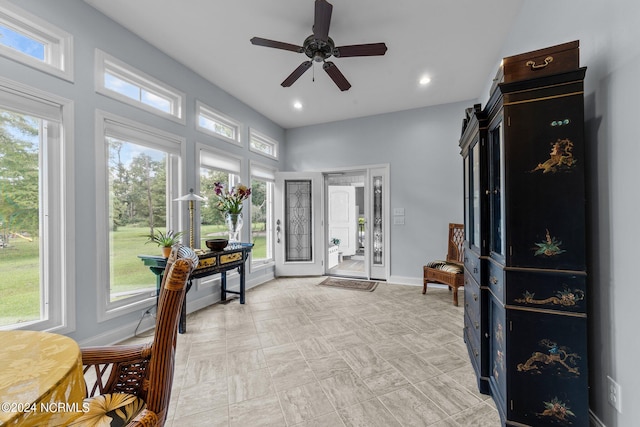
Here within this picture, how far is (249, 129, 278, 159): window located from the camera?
Answer: 4711mm

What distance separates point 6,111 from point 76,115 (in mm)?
397

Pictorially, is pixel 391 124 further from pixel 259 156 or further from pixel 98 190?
pixel 98 190

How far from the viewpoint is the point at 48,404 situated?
24.4 inches

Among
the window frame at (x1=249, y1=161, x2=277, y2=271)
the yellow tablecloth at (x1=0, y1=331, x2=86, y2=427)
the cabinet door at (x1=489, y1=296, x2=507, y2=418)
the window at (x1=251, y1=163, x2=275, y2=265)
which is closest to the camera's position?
the yellow tablecloth at (x1=0, y1=331, x2=86, y2=427)

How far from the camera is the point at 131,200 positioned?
2.89 meters

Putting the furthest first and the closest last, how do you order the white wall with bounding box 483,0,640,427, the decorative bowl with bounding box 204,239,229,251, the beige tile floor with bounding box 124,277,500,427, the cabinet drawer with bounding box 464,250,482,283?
1. the decorative bowl with bounding box 204,239,229,251
2. the cabinet drawer with bounding box 464,250,482,283
3. the beige tile floor with bounding box 124,277,500,427
4. the white wall with bounding box 483,0,640,427

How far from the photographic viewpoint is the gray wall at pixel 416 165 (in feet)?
14.6

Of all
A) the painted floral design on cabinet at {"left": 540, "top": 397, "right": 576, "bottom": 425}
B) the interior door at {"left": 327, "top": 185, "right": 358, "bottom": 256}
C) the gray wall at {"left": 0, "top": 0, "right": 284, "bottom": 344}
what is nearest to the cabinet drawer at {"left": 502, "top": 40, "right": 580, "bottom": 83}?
the painted floral design on cabinet at {"left": 540, "top": 397, "right": 576, "bottom": 425}

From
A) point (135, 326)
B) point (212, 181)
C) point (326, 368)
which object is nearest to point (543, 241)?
point (326, 368)

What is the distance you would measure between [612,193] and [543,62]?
0.76 metres

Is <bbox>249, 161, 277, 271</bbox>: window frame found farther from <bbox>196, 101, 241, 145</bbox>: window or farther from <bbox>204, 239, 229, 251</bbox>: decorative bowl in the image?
<bbox>204, 239, 229, 251</bbox>: decorative bowl

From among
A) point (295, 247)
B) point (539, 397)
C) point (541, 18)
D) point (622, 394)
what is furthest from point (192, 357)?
point (541, 18)

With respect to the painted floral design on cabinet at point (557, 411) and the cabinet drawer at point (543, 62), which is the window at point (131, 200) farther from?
the painted floral design on cabinet at point (557, 411)

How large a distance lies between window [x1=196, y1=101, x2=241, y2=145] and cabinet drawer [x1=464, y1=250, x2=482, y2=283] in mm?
3437
